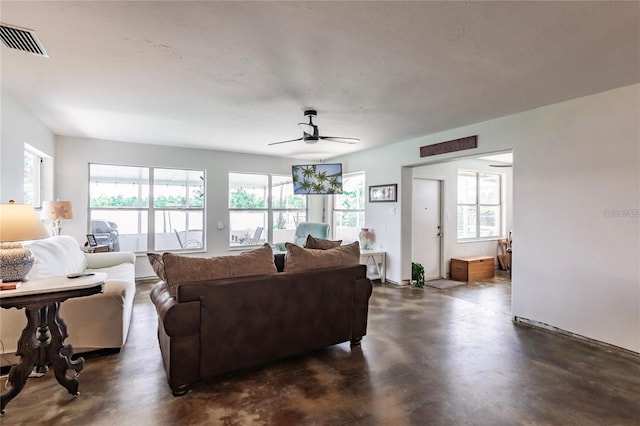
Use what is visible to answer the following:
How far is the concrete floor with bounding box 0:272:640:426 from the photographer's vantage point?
1991 millimetres

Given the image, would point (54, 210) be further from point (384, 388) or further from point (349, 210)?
point (349, 210)

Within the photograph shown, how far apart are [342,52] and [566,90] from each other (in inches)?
92.2

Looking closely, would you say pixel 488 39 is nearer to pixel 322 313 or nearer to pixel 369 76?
pixel 369 76

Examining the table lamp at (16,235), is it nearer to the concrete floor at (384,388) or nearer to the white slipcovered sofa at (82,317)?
the white slipcovered sofa at (82,317)

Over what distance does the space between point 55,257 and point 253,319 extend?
7.50ft

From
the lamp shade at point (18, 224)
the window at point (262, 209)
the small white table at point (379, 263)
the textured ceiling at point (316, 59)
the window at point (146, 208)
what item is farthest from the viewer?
the window at point (262, 209)

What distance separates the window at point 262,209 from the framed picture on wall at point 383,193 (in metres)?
1.99

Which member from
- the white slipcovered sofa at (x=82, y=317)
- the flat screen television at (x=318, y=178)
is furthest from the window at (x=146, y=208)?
the white slipcovered sofa at (x=82, y=317)

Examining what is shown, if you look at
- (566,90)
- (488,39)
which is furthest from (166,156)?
(566,90)

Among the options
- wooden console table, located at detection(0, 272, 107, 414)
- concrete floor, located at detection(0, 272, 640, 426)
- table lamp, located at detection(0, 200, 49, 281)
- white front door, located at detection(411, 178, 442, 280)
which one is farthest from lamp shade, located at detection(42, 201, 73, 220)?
white front door, located at detection(411, 178, 442, 280)

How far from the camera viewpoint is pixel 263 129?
467cm

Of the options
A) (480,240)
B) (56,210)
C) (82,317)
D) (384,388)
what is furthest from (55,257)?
(480,240)

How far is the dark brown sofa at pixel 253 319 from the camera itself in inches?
87.3

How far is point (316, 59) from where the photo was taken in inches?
98.1
